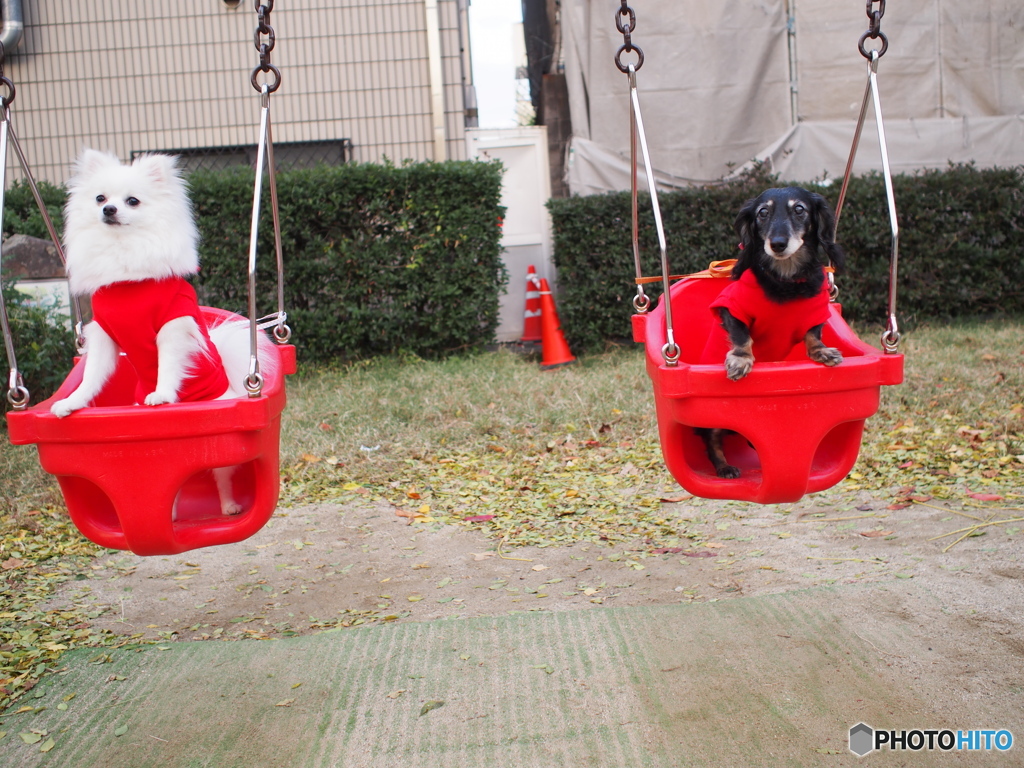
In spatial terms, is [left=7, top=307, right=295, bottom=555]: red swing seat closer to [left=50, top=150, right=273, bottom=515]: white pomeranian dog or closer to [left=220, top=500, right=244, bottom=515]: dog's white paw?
[left=50, top=150, right=273, bottom=515]: white pomeranian dog

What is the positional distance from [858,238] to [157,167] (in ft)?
23.4

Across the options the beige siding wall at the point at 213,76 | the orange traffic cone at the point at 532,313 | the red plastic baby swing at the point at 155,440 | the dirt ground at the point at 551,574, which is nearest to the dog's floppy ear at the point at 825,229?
the dirt ground at the point at 551,574

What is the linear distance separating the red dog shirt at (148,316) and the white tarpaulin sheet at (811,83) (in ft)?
23.1

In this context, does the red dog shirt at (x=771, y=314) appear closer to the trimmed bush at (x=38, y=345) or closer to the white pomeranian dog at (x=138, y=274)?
the white pomeranian dog at (x=138, y=274)

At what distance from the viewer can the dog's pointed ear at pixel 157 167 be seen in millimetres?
2547

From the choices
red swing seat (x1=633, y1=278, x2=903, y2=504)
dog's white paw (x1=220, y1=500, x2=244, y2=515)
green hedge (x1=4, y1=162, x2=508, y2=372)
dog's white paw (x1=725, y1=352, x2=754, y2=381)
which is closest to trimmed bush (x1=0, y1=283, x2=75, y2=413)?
green hedge (x1=4, y1=162, x2=508, y2=372)

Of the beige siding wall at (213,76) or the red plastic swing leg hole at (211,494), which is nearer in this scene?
the red plastic swing leg hole at (211,494)

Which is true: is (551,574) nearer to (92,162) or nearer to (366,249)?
(92,162)

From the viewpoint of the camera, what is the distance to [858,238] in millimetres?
8180

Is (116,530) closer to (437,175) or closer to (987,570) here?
(987,570)

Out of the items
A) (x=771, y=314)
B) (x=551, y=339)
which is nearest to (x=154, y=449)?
(x=771, y=314)

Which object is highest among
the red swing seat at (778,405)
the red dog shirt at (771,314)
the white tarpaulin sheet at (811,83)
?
the white tarpaulin sheet at (811,83)

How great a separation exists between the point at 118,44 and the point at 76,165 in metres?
7.67

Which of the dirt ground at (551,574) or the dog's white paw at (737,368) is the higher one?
the dog's white paw at (737,368)
